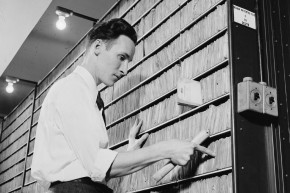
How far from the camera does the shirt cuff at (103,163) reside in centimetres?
184

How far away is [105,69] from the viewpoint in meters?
2.31

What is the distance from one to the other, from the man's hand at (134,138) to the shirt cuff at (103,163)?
2.46 feet

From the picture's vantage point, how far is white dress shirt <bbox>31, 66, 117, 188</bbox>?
1852 mm

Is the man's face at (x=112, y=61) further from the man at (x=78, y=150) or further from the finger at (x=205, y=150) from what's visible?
the finger at (x=205, y=150)

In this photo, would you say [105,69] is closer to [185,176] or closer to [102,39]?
[102,39]

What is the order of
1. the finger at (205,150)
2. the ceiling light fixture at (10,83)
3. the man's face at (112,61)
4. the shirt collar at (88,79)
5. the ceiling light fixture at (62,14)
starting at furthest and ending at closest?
the ceiling light fixture at (10,83) < the ceiling light fixture at (62,14) < the man's face at (112,61) < the shirt collar at (88,79) < the finger at (205,150)

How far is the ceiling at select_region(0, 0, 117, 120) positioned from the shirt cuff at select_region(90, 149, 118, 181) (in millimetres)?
2298

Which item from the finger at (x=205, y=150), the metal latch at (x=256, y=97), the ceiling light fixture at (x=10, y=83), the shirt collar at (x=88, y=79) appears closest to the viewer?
the metal latch at (x=256, y=97)

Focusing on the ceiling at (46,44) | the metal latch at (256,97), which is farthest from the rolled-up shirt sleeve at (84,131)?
the ceiling at (46,44)

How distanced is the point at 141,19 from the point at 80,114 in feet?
4.77

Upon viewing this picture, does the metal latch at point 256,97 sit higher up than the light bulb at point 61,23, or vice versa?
the light bulb at point 61,23

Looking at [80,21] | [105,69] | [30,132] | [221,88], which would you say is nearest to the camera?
[221,88]

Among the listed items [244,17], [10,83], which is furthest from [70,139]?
[10,83]

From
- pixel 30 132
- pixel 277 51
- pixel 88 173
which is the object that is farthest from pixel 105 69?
pixel 30 132
